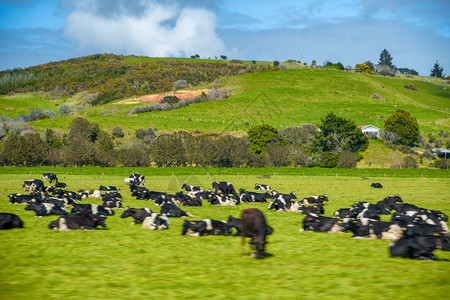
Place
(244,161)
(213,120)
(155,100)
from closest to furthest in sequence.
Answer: (244,161)
(213,120)
(155,100)

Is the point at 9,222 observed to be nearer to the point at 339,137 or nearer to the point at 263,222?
the point at 263,222

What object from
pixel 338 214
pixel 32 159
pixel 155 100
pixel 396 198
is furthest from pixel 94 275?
pixel 155 100

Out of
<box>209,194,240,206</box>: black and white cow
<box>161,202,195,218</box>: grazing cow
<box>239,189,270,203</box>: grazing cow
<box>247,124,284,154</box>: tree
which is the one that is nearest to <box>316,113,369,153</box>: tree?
<box>247,124,284,154</box>: tree

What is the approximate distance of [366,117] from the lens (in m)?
121

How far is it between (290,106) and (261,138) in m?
47.5

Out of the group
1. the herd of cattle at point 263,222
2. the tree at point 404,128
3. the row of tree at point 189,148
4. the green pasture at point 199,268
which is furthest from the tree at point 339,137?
the green pasture at point 199,268

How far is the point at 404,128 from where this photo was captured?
352 feet

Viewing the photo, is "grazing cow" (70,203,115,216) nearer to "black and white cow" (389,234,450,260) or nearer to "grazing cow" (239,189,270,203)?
"grazing cow" (239,189,270,203)

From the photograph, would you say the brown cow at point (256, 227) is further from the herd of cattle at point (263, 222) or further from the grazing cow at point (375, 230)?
the grazing cow at point (375, 230)

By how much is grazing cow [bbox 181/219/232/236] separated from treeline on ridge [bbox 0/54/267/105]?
15176 cm

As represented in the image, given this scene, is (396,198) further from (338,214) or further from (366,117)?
(366,117)

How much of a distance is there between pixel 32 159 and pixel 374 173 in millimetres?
60409

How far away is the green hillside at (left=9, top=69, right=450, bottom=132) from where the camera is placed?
11112 cm

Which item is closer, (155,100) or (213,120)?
(213,120)
